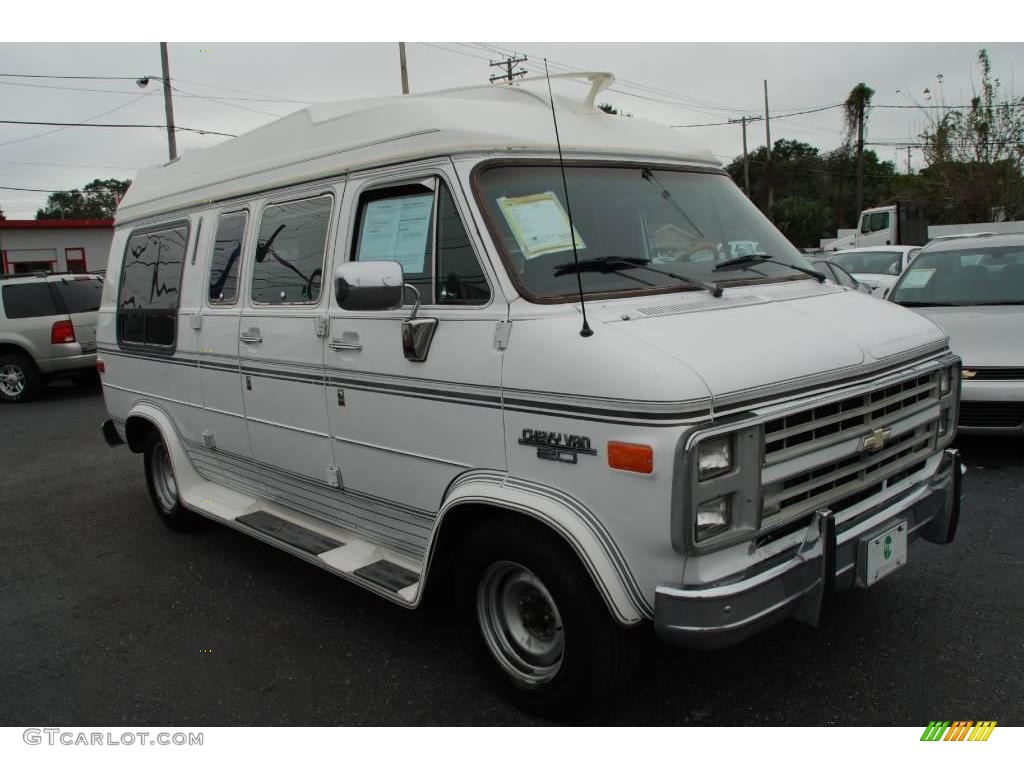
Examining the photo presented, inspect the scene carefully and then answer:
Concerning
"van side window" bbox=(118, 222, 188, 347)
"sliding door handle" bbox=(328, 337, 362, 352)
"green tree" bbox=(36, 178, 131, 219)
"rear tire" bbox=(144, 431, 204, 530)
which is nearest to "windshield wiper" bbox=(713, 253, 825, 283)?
"sliding door handle" bbox=(328, 337, 362, 352)

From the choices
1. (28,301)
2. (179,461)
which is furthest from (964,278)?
(28,301)

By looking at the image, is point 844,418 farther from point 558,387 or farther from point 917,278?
point 917,278

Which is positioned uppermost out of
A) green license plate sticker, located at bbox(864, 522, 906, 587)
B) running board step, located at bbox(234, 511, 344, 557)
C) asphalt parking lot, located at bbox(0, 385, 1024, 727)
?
green license plate sticker, located at bbox(864, 522, 906, 587)

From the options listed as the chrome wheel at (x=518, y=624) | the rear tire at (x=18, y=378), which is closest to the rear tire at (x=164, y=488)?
the chrome wheel at (x=518, y=624)

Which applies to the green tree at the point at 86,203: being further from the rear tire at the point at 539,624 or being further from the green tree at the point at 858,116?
the rear tire at the point at 539,624

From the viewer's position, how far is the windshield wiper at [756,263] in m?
3.79

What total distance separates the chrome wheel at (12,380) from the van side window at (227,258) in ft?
31.8

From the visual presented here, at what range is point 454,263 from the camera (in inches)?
136

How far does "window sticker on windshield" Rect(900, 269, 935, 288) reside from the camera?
7645 mm

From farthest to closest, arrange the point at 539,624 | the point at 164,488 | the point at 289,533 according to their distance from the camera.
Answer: the point at 164,488, the point at 289,533, the point at 539,624

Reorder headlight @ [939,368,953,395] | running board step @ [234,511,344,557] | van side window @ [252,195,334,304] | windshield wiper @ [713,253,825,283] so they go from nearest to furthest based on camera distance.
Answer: headlight @ [939,368,953,395], windshield wiper @ [713,253,825,283], van side window @ [252,195,334,304], running board step @ [234,511,344,557]

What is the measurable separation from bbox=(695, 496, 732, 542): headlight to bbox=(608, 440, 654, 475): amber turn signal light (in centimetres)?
23

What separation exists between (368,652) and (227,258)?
2.43m
